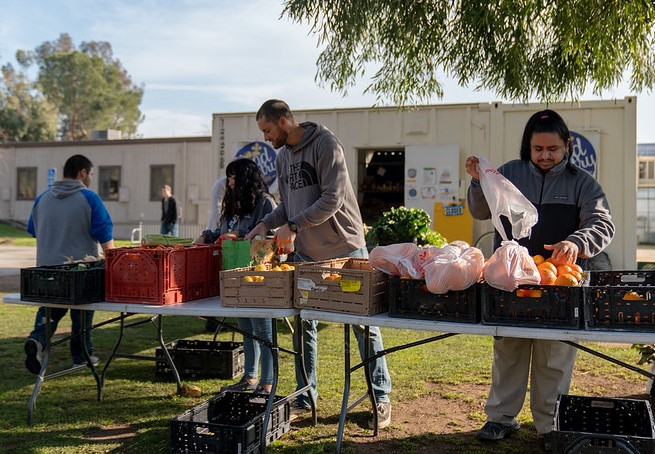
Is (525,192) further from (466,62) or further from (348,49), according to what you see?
(348,49)

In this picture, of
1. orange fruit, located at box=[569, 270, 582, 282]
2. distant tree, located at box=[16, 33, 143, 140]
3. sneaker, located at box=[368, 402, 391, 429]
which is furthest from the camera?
distant tree, located at box=[16, 33, 143, 140]

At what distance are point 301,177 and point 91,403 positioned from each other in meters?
2.27

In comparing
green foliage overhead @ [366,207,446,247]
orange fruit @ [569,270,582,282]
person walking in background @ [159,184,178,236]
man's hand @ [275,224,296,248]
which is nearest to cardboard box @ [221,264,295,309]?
man's hand @ [275,224,296,248]

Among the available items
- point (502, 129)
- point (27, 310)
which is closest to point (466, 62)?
point (502, 129)

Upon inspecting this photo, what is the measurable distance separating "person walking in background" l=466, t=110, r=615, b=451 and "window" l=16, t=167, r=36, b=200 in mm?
24430

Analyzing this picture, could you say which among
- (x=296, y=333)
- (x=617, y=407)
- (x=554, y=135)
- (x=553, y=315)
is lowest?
(x=617, y=407)

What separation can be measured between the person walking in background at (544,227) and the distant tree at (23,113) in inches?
1505

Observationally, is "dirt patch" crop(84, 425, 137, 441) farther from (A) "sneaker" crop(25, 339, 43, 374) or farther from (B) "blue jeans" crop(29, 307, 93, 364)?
(A) "sneaker" crop(25, 339, 43, 374)

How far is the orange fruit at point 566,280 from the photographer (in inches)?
117

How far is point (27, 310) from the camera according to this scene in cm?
873

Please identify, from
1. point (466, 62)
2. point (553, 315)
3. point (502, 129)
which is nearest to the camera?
point (553, 315)

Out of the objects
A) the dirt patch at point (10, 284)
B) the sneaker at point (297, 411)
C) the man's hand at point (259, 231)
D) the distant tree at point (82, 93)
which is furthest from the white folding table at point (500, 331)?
the distant tree at point (82, 93)

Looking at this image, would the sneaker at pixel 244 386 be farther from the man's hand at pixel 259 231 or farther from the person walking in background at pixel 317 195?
the man's hand at pixel 259 231

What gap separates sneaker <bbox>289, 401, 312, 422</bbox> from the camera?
4250 mm
